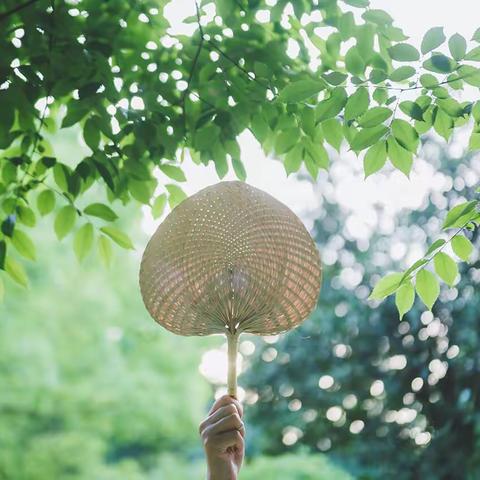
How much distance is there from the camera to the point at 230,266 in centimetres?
89

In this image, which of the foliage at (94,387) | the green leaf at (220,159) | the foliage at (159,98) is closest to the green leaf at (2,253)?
the foliage at (159,98)

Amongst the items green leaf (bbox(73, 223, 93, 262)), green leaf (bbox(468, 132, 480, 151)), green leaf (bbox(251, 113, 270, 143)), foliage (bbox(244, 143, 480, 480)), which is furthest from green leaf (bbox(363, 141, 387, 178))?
foliage (bbox(244, 143, 480, 480))

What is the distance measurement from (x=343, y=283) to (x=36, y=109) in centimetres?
220

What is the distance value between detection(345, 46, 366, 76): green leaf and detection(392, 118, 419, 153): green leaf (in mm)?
90

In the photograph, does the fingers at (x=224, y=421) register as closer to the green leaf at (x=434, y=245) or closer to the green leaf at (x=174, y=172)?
the green leaf at (x=434, y=245)

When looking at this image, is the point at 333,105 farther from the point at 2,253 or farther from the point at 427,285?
the point at 2,253

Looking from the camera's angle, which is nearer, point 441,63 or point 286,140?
point 441,63

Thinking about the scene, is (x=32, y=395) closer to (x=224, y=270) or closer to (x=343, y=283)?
(x=343, y=283)

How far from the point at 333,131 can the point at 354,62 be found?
0.55 feet

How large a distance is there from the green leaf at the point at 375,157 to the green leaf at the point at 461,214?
13cm

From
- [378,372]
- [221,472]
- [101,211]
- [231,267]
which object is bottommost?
[221,472]

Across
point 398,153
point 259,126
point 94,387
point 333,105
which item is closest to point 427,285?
point 398,153

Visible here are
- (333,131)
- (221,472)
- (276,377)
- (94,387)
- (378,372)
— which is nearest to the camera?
(221,472)

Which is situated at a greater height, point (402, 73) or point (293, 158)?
point (293, 158)
